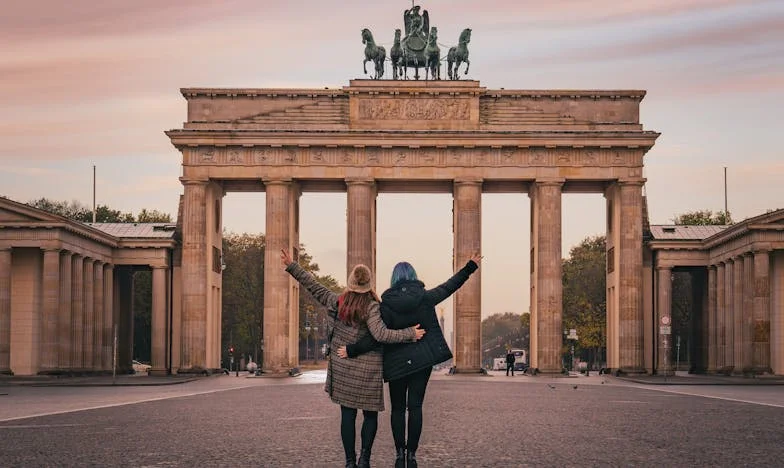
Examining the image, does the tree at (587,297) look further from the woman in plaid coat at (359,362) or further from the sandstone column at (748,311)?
the woman in plaid coat at (359,362)

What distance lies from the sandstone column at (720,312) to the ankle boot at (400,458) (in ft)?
213

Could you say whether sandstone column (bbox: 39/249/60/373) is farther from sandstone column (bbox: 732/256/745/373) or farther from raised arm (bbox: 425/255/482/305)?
raised arm (bbox: 425/255/482/305)

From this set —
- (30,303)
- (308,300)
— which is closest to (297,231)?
(30,303)

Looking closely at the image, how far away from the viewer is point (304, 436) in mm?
22062

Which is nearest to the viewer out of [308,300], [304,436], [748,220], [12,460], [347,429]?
[347,429]

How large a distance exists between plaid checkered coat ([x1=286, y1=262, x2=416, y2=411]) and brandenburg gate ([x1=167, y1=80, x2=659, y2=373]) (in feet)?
212

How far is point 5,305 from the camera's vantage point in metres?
68.5

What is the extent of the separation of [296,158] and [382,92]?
664 centimetres

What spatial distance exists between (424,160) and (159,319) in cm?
1899

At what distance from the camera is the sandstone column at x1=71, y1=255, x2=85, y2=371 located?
72875 mm

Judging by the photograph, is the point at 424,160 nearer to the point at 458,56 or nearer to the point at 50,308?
the point at 458,56

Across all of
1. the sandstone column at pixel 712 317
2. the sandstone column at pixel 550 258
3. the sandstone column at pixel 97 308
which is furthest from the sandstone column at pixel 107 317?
the sandstone column at pixel 712 317

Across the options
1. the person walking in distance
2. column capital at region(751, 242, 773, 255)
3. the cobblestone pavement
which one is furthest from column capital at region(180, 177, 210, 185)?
the person walking in distance

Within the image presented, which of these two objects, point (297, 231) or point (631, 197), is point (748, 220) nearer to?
point (631, 197)
